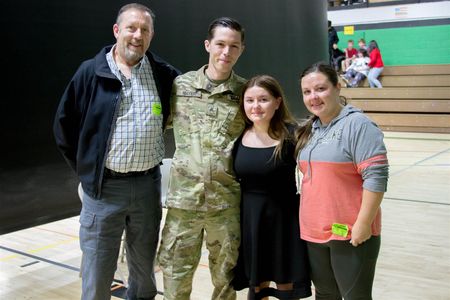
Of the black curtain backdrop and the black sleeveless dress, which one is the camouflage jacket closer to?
the black sleeveless dress

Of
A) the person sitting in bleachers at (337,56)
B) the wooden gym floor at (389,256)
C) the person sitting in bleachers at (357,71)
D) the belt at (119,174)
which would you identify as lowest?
the wooden gym floor at (389,256)

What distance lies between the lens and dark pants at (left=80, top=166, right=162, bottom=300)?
236 centimetres

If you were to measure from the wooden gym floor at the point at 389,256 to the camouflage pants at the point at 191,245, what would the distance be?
912 mm

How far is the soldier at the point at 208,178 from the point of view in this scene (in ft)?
7.65

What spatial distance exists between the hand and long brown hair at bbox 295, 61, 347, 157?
447 millimetres

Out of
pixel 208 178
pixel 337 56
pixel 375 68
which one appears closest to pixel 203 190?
pixel 208 178

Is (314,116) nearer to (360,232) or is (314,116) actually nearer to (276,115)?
(276,115)

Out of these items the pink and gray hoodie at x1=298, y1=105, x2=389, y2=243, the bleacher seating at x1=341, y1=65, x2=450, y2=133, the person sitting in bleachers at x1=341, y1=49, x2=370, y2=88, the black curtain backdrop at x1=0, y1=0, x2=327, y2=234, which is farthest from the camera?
the person sitting in bleachers at x1=341, y1=49, x2=370, y2=88

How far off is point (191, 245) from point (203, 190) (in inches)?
11.0

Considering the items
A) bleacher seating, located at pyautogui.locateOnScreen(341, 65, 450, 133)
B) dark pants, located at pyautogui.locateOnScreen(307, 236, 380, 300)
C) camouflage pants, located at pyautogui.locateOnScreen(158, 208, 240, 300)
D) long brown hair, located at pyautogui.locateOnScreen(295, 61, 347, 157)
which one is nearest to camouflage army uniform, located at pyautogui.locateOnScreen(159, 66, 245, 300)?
camouflage pants, located at pyautogui.locateOnScreen(158, 208, 240, 300)

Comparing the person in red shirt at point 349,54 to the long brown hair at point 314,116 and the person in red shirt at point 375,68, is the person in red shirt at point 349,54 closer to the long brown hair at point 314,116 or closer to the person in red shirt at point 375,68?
the person in red shirt at point 375,68

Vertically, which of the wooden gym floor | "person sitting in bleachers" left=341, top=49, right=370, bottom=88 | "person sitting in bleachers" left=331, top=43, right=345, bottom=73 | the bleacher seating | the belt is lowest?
the wooden gym floor

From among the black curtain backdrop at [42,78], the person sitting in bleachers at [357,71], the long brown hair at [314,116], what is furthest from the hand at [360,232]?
the person sitting in bleachers at [357,71]

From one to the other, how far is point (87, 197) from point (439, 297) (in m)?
2.30
